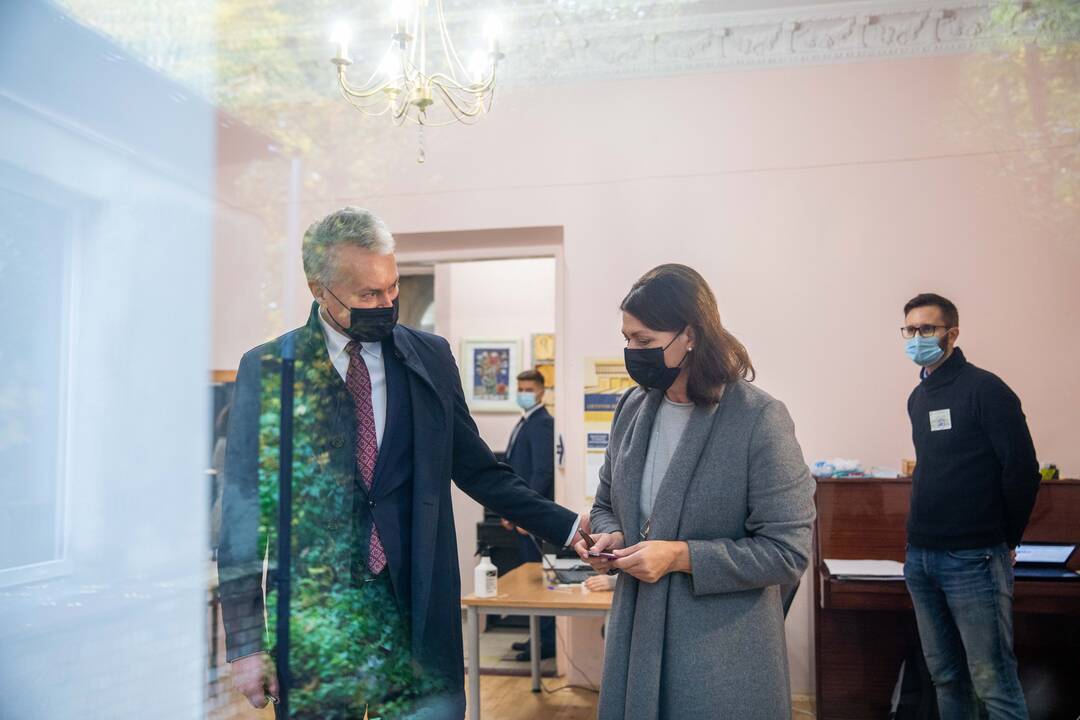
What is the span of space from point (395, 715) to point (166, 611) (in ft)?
0.84

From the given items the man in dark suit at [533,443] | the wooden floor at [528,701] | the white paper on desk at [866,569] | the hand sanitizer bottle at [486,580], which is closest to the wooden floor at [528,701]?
the wooden floor at [528,701]

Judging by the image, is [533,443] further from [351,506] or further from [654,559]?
[351,506]

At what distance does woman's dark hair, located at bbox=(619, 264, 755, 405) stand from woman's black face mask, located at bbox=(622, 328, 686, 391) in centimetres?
2

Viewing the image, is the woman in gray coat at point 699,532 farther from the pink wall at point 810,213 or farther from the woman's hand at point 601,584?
the pink wall at point 810,213

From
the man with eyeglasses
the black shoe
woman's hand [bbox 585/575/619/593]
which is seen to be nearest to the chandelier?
woman's hand [bbox 585/575/619/593]

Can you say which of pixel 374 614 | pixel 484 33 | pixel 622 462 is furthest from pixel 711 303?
pixel 484 33

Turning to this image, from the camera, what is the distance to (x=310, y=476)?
77 centimetres

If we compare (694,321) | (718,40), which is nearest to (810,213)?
(718,40)

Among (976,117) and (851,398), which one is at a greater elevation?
(976,117)

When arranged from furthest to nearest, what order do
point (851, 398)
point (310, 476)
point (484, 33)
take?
1. point (851, 398)
2. point (484, 33)
3. point (310, 476)

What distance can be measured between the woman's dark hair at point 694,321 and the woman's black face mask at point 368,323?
1.25 feet

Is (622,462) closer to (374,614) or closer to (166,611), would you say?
(374,614)

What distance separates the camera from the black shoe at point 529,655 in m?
3.13

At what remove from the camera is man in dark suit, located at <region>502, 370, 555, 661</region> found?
225 cm
